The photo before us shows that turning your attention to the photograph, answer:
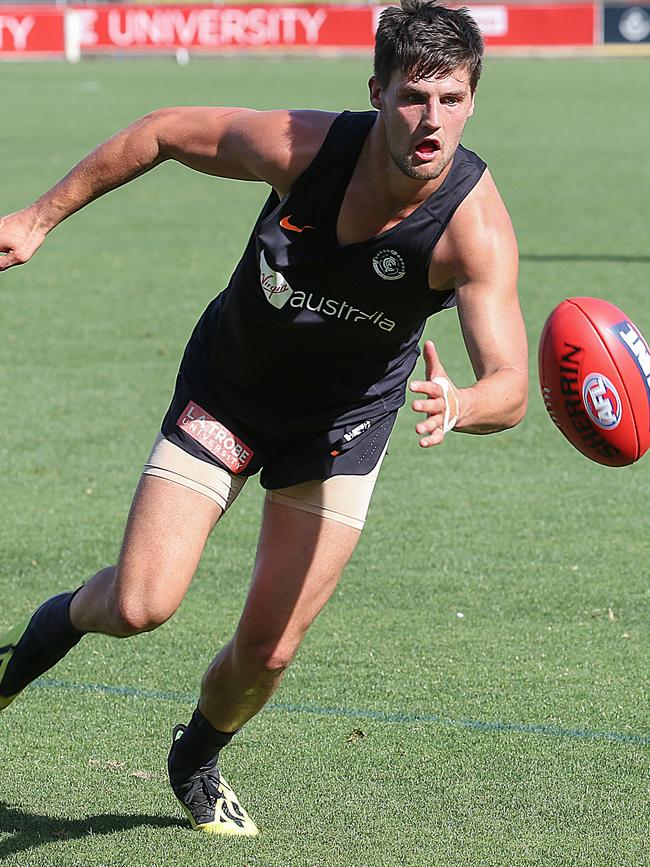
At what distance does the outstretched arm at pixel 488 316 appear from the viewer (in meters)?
3.57

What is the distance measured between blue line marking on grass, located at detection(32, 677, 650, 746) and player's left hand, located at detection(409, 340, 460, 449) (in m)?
1.94

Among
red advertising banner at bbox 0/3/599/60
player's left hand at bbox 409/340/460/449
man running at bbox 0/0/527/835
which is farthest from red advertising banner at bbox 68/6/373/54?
player's left hand at bbox 409/340/460/449

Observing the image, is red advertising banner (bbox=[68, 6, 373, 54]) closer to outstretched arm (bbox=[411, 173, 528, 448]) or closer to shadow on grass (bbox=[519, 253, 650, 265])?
shadow on grass (bbox=[519, 253, 650, 265])

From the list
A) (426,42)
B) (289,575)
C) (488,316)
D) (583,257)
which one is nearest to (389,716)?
(289,575)

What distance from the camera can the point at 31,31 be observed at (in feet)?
129

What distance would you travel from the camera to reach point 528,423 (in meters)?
9.12

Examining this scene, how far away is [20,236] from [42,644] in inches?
48.8

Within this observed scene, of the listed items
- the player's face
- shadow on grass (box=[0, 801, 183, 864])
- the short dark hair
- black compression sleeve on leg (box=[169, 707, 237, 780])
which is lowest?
shadow on grass (box=[0, 801, 183, 864])

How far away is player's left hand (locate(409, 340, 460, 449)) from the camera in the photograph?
3256mm

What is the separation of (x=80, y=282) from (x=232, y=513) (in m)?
5.81

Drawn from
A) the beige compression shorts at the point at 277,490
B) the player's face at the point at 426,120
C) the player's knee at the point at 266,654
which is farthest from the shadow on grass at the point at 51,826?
the player's face at the point at 426,120

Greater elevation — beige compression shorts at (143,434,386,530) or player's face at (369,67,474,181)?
player's face at (369,67,474,181)

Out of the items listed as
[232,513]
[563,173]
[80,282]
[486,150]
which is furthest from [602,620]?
[486,150]

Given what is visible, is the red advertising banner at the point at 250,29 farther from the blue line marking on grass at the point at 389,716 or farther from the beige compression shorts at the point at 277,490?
the beige compression shorts at the point at 277,490
